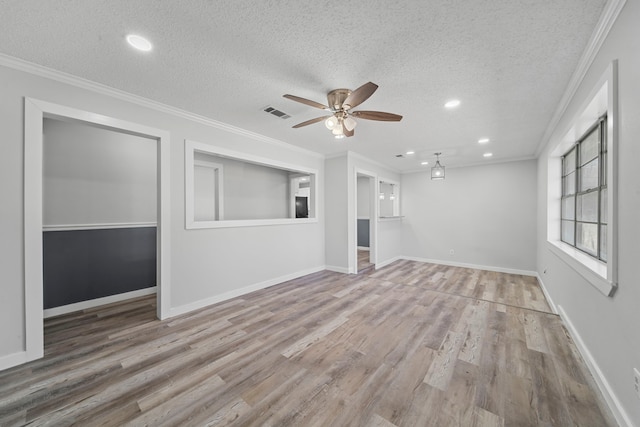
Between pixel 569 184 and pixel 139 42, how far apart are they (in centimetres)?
497

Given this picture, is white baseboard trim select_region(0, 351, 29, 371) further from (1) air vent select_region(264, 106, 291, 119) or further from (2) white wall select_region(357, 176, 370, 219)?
(2) white wall select_region(357, 176, 370, 219)

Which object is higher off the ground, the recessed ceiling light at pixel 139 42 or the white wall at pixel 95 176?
the recessed ceiling light at pixel 139 42

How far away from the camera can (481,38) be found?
1672mm

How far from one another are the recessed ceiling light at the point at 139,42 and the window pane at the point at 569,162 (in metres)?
4.64

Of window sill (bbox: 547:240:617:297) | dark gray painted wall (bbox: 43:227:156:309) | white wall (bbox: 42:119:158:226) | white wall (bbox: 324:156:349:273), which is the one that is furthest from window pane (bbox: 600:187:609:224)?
dark gray painted wall (bbox: 43:227:156:309)

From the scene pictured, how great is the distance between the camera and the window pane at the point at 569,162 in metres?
2.98

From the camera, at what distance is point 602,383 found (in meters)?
1.68

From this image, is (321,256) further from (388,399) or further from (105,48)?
(105,48)

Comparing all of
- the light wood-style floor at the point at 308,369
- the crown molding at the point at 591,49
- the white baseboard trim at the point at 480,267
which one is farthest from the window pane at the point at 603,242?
the white baseboard trim at the point at 480,267

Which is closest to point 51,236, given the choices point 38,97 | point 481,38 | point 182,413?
point 38,97

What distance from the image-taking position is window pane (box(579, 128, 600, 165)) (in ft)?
7.40

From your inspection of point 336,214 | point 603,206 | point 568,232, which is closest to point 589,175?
point 603,206

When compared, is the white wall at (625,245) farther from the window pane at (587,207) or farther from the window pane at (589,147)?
the window pane at (587,207)

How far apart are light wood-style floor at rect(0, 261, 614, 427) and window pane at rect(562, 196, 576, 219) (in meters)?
1.32
